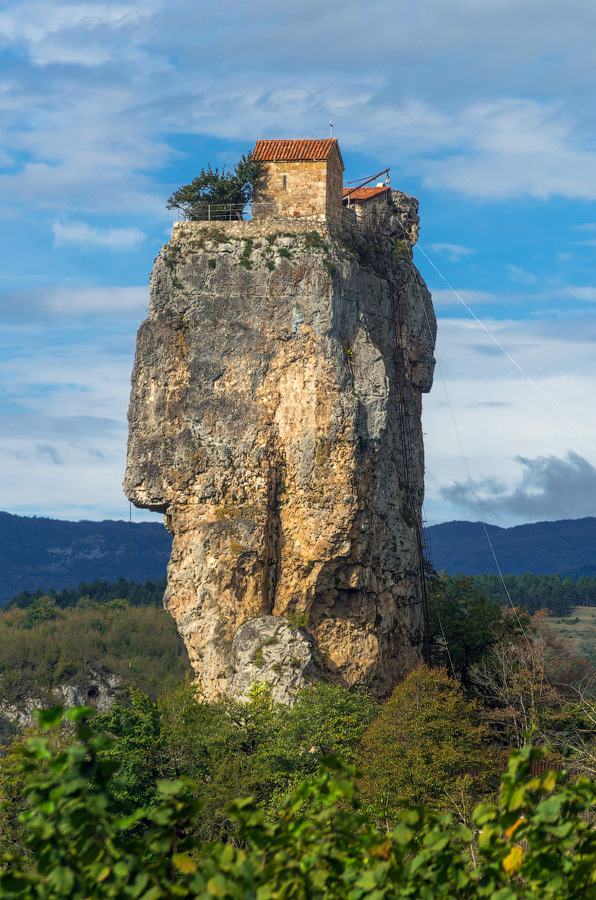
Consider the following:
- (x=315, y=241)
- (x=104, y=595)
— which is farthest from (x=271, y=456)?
(x=104, y=595)

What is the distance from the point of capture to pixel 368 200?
4409 cm

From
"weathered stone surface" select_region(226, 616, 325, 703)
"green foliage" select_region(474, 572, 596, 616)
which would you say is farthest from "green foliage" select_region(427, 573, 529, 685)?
"green foliage" select_region(474, 572, 596, 616)

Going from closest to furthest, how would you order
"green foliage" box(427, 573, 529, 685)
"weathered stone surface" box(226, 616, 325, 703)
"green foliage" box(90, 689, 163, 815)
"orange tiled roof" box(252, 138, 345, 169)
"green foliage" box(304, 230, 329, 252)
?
1. "green foliage" box(90, 689, 163, 815)
2. "weathered stone surface" box(226, 616, 325, 703)
3. "green foliage" box(304, 230, 329, 252)
4. "orange tiled roof" box(252, 138, 345, 169)
5. "green foliage" box(427, 573, 529, 685)

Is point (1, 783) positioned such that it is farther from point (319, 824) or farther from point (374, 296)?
point (319, 824)

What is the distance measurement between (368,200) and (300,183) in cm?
556

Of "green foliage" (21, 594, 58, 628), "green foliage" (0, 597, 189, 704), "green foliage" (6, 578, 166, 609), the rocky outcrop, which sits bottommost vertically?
the rocky outcrop

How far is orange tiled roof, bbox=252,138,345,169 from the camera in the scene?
39469 mm

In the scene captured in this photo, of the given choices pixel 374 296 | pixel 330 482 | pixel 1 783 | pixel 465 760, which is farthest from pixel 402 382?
pixel 1 783

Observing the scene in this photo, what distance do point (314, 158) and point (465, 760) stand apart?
70.4ft

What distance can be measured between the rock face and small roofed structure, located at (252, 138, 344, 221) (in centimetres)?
115

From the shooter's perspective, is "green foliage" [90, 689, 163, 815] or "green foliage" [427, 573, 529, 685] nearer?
"green foliage" [90, 689, 163, 815]

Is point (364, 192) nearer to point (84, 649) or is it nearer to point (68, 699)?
point (68, 699)

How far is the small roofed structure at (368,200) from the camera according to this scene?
141 ft

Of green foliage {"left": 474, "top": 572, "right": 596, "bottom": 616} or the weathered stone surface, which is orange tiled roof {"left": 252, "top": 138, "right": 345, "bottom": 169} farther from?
green foliage {"left": 474, "top": 572, "right": 596, "bottom": 616}
